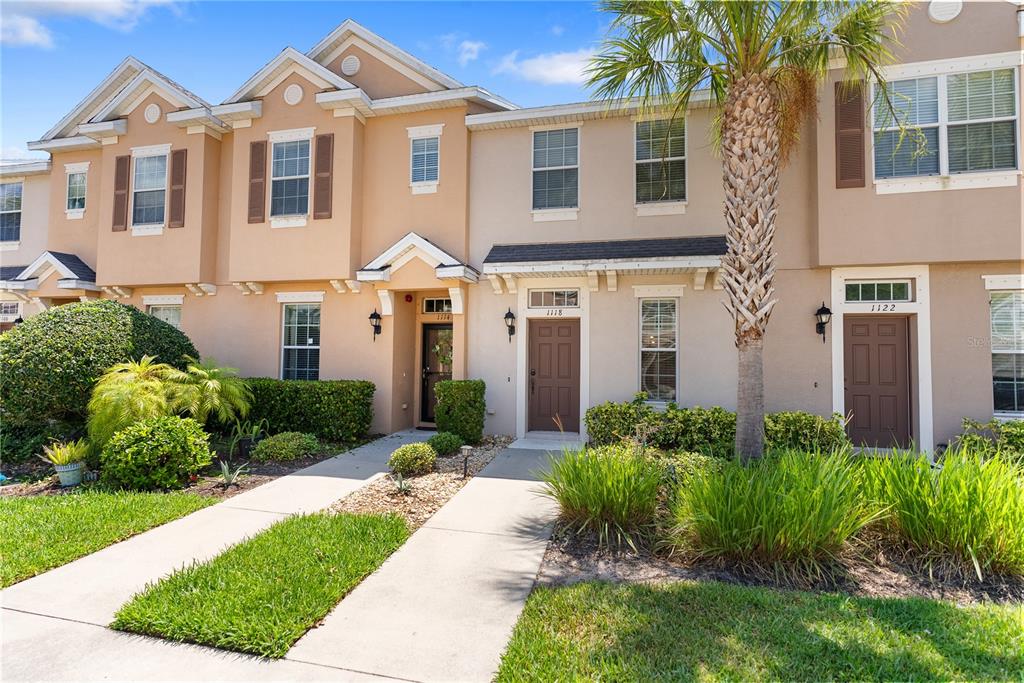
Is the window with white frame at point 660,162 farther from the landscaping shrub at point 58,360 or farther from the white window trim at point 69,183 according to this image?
the white window trim at point 69,183

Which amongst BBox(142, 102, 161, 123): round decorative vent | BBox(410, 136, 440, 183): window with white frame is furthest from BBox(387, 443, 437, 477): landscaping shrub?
BBox(142, 102, 161, 123): round decorative vent

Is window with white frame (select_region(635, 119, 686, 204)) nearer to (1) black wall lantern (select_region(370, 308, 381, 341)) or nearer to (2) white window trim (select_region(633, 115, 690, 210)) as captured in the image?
(2) white window trim (select_region(633, 115, 690, 210))

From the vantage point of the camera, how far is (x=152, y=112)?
11.9 m

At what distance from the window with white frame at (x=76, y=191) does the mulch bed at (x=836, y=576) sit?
1584 centimetres

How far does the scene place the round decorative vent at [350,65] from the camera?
11.5 m

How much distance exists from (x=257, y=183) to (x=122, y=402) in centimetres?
611

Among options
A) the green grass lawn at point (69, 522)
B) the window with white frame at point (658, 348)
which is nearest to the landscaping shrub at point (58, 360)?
the green grass lawn at point (69, 522)

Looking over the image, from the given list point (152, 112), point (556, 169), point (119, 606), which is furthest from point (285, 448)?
point (152, 112)

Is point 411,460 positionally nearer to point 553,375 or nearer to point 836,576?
point 553,375

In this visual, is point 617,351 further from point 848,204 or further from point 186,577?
point 186,577

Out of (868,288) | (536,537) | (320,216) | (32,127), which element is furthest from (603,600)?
(32,127)

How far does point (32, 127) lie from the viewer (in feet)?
41.9

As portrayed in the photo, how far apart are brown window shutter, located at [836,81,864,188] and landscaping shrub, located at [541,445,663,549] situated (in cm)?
702

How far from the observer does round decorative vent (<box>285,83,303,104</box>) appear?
11039 mm
